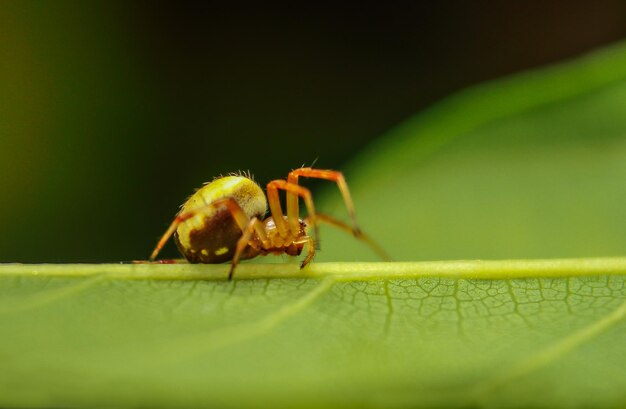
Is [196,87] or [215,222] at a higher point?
[196,87]

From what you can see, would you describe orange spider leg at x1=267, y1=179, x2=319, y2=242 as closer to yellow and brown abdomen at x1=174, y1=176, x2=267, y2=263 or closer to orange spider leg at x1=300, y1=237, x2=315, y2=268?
yellow and brown abdomen at x1=174, y1=176, x2=267, y2=263

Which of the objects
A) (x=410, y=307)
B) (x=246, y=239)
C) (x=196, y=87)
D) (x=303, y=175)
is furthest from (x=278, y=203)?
→ (x=196, y=87)

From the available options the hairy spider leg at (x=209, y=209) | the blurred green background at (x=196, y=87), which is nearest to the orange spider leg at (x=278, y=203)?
the hairy spider leg at (x=209, y=209)

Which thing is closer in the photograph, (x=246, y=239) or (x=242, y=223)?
(x=246, y=239)

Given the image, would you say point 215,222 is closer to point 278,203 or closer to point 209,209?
point 209,209

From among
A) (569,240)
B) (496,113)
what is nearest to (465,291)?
(569,240)

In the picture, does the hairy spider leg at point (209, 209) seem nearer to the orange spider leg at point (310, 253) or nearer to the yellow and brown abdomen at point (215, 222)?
the yellow and brown abdomen at point (215, 222)
